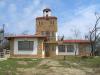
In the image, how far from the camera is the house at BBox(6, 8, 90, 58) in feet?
149

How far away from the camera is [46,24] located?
58.9 metres

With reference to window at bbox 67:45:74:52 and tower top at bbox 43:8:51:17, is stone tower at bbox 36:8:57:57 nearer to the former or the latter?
tower top at bbox 43:8:51:17

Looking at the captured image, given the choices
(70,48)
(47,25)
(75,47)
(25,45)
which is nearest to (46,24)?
(47,25)

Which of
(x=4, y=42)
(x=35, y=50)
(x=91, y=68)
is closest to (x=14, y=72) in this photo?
(x=91, y=68)

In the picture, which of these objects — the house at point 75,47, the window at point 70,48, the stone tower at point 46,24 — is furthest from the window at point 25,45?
the stone tower at point 46,24

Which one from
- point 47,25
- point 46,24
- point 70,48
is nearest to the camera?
point 70,48

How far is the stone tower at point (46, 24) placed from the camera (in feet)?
191

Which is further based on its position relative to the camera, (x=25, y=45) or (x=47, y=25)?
(x=47, y=25)

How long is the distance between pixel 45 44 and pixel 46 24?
7608mm

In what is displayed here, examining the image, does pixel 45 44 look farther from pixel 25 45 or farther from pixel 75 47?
pixel 25 45

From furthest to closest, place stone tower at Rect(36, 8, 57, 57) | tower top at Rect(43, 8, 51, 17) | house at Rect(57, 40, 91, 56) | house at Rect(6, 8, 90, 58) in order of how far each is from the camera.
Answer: tower top at Rect(43, 8, 51, 17)
stone tower at Rect(36, 8, 57, 57)
house at Rect(57, 40, 91, 56)
house at Rect(6, 8, 90, 58)

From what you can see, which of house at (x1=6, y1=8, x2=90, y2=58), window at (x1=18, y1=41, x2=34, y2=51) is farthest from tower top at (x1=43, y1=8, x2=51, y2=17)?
window at (x1=18, y1=41, x2=34, y2=51)

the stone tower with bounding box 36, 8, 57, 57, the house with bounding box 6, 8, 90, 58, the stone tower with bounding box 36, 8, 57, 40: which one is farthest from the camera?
the stone tower with bounding box 36, 8, 57, 40

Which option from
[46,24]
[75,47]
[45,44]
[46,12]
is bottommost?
[75,47]
